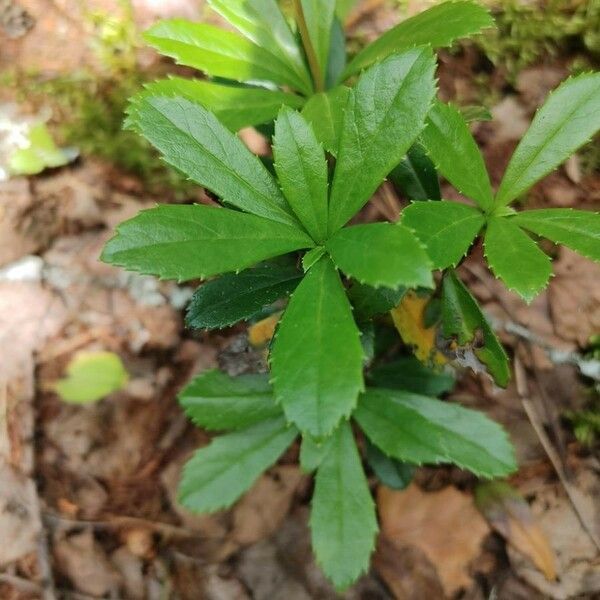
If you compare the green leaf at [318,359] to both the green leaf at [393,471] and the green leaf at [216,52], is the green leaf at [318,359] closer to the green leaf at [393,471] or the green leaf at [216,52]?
the green leaf at [216,52]

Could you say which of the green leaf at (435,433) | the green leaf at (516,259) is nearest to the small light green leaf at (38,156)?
the green leaf at (435,433)

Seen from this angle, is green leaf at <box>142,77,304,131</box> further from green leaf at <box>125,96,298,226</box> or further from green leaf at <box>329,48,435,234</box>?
green leaf at <box>329,48,435,234</box>

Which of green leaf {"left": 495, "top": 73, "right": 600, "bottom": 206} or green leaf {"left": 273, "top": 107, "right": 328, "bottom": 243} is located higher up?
green leaf {"left": 273, "top": 107, "right": 328, "bottom": 243}

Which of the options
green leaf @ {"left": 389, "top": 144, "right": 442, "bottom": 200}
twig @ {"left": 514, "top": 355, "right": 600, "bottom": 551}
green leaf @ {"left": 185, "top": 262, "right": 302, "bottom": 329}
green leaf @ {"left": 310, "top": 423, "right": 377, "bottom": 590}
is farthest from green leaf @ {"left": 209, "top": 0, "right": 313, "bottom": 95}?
twig @ {"left": 514, "top": 355, "right": 600, "bottom": 551}

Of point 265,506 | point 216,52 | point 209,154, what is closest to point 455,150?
point 209,154

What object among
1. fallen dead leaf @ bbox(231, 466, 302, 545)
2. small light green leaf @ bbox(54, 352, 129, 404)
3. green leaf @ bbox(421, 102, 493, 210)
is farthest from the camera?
small light green leaf @ bbox(54, 352, 129, 404)
